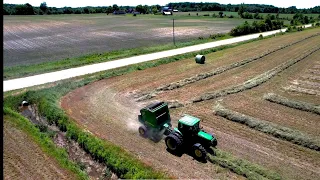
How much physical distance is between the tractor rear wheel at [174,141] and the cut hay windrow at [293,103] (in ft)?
35.4

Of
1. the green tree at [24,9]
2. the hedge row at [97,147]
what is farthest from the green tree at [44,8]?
the hedge row at [97,147]

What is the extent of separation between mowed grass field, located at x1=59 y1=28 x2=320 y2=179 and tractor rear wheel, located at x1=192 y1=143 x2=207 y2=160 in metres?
0.36

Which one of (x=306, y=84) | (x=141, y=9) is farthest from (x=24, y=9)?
(x=306, y=84)

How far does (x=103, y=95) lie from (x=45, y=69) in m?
11.7

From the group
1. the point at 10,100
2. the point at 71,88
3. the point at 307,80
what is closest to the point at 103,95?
the point at 71,88

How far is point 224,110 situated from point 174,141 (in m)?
6.90

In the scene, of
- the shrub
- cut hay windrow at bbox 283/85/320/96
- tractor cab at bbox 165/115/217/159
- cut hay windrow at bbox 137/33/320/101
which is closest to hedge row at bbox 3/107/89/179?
tractor cab at bbox 165/115/217/159

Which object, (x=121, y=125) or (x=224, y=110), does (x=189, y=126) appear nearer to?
(x=121, y=125)

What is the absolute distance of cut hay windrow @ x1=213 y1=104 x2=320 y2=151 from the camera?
15341 millimetres

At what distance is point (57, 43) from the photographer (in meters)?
53.9

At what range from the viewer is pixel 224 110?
1989cm

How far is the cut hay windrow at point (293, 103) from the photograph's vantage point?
1995 centimetres

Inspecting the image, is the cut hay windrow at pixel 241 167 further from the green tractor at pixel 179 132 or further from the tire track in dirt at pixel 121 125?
the green tractor at pixel 179 132

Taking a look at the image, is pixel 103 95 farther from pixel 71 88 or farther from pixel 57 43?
pixel 57 43
